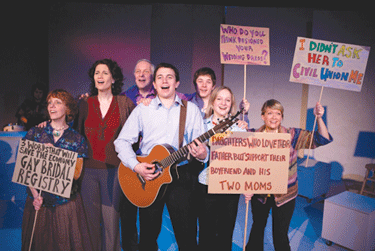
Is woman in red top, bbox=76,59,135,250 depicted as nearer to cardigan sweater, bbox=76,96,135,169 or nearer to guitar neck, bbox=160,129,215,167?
cardigan sweater, bbox=76,96,135,169

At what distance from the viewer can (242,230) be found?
298 cm

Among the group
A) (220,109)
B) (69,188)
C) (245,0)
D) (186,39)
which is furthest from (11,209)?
(245,0)

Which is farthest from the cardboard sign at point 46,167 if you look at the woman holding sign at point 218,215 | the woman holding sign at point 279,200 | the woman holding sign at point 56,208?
the woman holding sign at point 279,200

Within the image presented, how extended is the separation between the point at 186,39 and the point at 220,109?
3.70 meters

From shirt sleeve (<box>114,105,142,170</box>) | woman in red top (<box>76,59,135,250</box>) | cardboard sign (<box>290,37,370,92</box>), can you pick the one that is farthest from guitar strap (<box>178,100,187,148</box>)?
cardboard sign (<box>290,37,370,92</box>)

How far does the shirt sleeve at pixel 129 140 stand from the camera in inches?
73.3

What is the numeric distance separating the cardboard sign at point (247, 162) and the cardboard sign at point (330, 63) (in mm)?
1179

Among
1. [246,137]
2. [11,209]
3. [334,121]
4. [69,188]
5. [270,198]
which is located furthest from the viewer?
[334,121]

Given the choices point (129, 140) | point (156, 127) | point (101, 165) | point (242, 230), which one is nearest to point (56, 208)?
point (101, 165)

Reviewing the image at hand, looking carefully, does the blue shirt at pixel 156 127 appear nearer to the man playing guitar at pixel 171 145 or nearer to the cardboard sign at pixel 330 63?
the man playing guitar at pixel 171 145

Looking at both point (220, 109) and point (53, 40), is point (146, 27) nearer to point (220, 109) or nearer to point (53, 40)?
point (53, 40)

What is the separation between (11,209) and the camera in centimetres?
334

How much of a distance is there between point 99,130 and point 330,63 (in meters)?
2.69

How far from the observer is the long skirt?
1.92m
